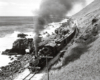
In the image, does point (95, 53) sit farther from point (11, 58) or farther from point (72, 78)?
point (11, 58)

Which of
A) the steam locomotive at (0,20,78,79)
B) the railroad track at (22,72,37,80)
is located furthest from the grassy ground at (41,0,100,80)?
the steam locomotive at (0,20,78,79)

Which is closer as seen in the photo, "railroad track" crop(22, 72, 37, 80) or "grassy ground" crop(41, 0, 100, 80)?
"grassy ground" crop(41, 0, 100, 80)

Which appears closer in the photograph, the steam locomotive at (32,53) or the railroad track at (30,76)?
the railroad track at (30,76)

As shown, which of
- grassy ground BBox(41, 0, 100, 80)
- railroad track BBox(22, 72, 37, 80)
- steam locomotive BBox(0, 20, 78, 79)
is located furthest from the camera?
steam locomotive BBox(0, 20, 78, 79)

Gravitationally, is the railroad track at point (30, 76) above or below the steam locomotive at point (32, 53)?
below

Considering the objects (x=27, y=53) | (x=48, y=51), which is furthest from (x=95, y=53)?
(x=27, y=53)

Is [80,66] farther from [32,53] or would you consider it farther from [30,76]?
[32,53]

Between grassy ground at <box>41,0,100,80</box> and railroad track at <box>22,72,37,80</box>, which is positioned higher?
grassy ground at <box>41,0,100,80</box>

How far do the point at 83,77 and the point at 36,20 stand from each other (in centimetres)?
1187

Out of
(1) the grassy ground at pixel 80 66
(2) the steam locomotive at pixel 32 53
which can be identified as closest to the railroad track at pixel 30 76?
(2) the steam locomotive at pixel 32 53

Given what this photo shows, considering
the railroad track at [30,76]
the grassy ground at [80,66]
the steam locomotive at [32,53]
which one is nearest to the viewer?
the grassy ground at [80,66]

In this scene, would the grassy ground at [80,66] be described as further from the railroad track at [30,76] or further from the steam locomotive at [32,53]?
the steam locomotive at [32,53]

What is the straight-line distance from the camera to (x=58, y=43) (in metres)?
29.0

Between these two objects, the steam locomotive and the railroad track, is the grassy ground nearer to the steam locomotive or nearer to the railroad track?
the railroad track
